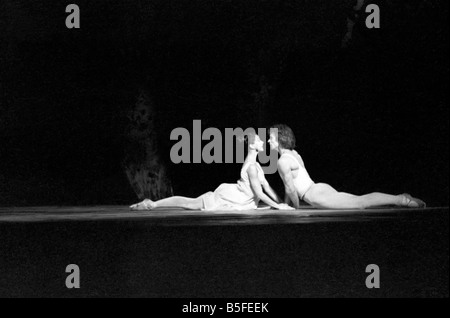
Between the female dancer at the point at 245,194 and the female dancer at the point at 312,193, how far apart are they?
7.7 inches

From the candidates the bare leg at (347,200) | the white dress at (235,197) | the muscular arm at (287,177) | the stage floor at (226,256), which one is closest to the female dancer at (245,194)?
the white dress at (235,197)

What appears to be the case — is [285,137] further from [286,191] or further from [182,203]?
[182,203]

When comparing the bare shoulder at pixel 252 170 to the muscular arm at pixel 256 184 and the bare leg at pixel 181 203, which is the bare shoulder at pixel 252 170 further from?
the bare leg at pixel 181 203

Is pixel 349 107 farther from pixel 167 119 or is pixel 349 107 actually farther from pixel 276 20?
pixel 167 119

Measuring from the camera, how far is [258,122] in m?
10.4

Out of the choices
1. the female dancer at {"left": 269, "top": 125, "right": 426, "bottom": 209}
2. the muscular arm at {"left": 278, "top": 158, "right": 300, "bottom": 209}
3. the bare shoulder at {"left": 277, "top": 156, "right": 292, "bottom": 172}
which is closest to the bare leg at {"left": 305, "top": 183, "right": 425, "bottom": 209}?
the female dancer at {"left": 269, "top": 125, "right": 426, "bottom": 209}

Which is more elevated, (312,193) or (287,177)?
(287,177)

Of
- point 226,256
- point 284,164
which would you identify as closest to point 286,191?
point 284,164

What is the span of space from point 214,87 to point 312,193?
8.48ft

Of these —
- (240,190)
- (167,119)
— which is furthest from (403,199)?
(167,119)

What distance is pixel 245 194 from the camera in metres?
8.42

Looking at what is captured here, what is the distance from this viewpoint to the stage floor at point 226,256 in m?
5.58

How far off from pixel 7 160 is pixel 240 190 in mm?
3765

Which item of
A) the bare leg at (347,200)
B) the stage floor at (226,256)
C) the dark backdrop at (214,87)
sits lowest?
the stage floor at (226,256)
